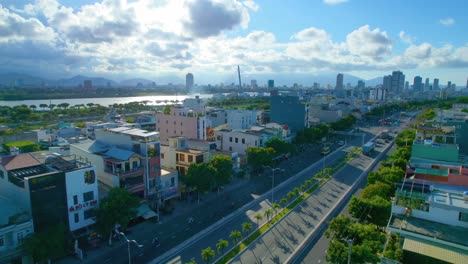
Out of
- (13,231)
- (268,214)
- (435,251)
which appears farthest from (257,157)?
(13,231)

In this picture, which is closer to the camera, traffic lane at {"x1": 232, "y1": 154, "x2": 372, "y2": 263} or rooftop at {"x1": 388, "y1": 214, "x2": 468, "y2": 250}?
rooftop at {"x1": 388, "y1": 214, "x2": 468, "y2": 250}

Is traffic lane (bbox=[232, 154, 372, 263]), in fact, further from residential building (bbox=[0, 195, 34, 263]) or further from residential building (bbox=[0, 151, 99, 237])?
residential building (bbox=[0, 195, 34, 263])

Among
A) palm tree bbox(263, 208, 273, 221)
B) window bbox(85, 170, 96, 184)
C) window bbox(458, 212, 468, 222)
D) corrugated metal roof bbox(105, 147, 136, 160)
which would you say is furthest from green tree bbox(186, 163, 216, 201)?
window bbox(458, 212, 468, 222)

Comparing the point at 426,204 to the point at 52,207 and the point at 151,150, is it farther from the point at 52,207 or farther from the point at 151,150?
the point at 52,207

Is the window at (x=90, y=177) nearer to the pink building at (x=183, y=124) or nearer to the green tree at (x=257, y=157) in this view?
the green tree at (x=257, y=157)

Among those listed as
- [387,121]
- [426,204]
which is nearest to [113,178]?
[426,204]

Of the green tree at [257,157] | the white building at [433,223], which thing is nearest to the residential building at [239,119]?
the green tree at [257,157]
